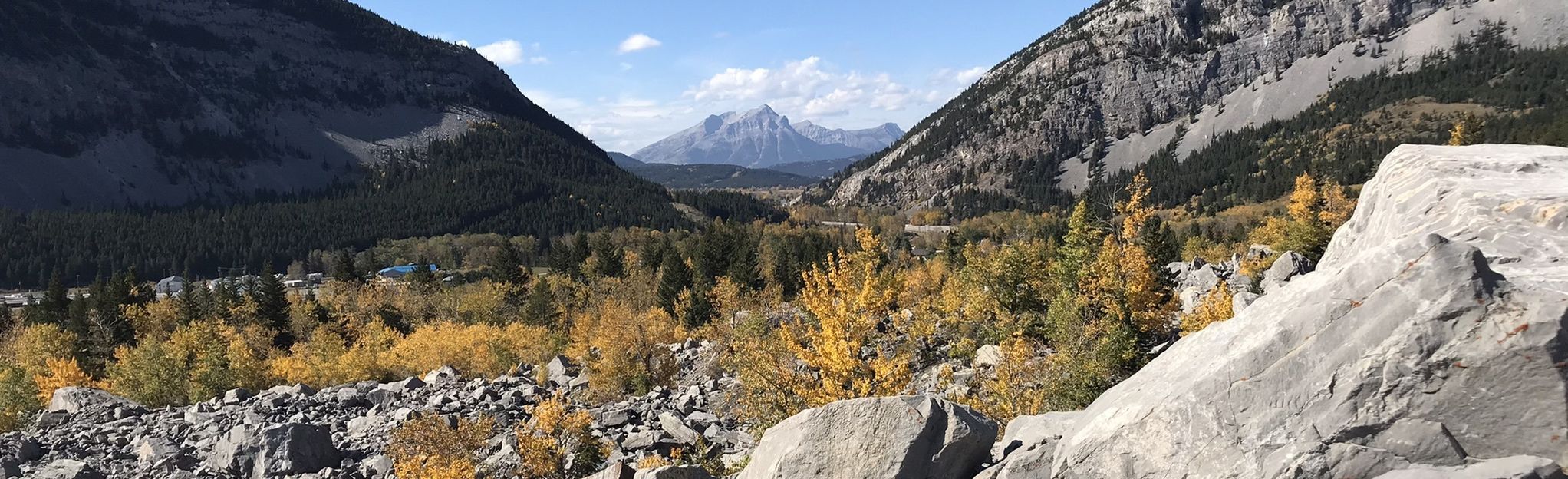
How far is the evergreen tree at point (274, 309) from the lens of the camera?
8544 centimetres

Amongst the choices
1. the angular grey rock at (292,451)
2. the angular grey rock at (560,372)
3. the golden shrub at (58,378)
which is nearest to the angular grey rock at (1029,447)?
the angular grey rock at (292,451)

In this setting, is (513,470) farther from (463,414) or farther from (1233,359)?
(1233,359)

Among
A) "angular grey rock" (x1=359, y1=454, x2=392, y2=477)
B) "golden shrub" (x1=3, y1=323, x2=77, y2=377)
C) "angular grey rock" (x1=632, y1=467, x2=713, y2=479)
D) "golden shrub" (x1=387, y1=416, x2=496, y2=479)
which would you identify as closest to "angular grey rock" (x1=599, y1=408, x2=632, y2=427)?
"golden shrub" (x1=387, y1=416, x2=496, y2=479)

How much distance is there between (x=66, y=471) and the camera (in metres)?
28.4

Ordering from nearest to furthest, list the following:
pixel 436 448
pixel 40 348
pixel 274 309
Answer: pixel 436 448
pixel 40 348
pixel 274 309

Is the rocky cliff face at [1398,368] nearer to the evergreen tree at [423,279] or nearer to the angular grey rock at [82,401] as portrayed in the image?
the angular grey rock at [82,401]

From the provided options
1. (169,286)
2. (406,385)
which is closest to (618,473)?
(406,385)

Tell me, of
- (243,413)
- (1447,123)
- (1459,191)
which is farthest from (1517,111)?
(243,413)

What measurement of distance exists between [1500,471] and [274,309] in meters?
107

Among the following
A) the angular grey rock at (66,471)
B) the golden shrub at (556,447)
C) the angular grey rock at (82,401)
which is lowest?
the angular grey rock at (82,401)

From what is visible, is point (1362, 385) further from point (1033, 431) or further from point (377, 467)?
point (377, 467)

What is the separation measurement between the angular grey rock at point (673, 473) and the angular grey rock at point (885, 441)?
2.11 meters

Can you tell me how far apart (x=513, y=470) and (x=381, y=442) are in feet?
34.4

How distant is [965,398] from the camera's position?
24500 mm
